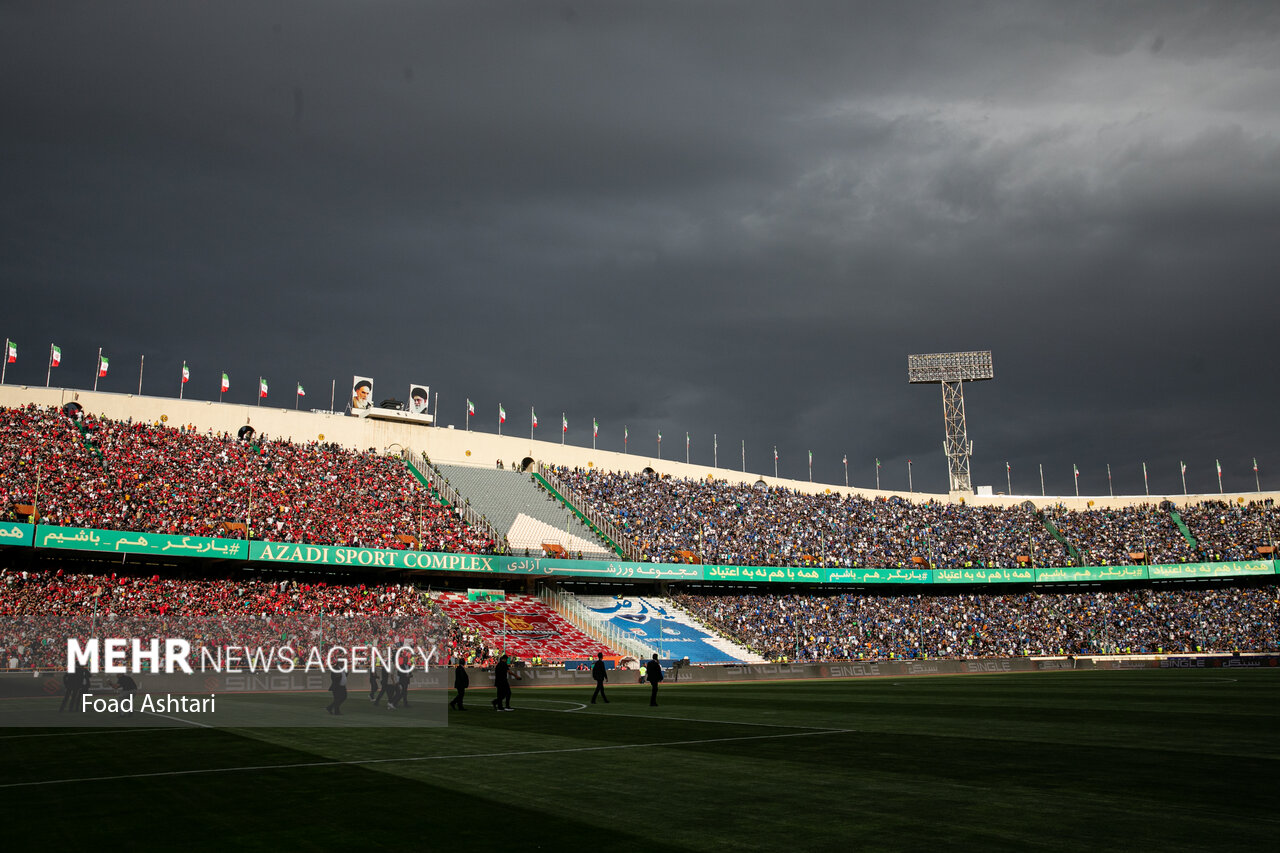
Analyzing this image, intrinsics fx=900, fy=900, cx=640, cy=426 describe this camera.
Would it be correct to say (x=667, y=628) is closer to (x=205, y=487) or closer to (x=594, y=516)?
(x=594, y=516)

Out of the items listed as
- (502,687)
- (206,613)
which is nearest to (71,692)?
(502,687)

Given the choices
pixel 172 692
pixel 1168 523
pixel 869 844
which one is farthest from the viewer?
pixel 1168 523

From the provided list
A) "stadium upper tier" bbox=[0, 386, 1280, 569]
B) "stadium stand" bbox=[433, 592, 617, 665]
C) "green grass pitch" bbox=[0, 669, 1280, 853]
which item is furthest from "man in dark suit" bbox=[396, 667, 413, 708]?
"stadium upper tier" bbox=[0, 386, 1280, 569]

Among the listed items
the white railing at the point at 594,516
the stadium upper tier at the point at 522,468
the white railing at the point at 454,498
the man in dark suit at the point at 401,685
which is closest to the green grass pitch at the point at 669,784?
the man in dark suit at the point at 401,685

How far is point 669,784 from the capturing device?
1205 centimetres

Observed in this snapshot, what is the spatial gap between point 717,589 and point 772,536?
21.6ft

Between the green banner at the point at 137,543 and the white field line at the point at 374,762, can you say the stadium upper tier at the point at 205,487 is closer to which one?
the green banner at the point at 137,543

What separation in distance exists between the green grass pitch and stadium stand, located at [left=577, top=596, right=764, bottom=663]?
34.3 metres

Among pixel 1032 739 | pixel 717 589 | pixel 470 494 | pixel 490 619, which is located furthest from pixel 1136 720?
pixel 470 494

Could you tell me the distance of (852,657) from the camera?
60938mm

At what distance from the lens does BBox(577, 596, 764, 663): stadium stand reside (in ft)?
183

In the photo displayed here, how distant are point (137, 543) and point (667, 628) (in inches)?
1222

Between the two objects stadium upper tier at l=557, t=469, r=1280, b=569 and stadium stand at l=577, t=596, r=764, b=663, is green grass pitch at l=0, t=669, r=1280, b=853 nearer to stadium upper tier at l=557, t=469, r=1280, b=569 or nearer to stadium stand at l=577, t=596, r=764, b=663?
stadium stand at l=577, t=596, r=764, b=663

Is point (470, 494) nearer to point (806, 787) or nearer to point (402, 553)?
point (402, 553)
